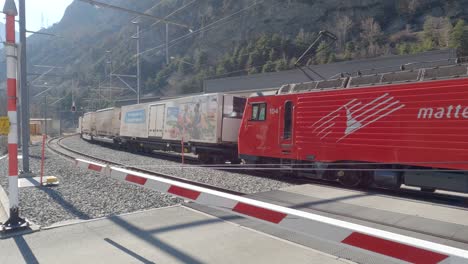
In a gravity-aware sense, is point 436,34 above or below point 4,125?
above

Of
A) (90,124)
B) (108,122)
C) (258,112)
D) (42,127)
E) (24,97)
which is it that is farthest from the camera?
(42,127)

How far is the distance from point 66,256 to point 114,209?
251 cm

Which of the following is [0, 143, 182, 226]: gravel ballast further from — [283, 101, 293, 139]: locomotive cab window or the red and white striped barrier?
[283, 101, 293, 139]: locomotive cab window

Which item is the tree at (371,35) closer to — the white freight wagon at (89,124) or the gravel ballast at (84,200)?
the white freight wagon at (89,124)

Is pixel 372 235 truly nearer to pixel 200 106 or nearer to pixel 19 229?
pixel 19 229

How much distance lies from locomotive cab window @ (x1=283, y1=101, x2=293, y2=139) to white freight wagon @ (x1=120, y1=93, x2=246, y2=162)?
439 centimetres

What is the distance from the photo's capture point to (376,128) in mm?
9383

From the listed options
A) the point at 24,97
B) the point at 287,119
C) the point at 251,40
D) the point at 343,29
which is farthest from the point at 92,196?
the point at 251,40

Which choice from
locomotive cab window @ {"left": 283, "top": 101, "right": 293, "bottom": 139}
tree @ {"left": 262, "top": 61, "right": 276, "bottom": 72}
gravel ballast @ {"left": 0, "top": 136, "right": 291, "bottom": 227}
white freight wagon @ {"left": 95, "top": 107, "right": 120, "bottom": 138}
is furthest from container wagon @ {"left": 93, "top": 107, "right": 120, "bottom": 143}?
tree @ {"left": 262, "top": 61, "right": 276, "bottom": 72}

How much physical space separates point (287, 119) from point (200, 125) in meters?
5.86

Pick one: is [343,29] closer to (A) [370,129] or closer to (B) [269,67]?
(B) [269,67]

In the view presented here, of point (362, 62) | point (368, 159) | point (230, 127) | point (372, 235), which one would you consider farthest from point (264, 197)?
point (362, 62)

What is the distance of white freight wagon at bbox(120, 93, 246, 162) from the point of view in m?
15.8

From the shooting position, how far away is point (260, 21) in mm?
81250
